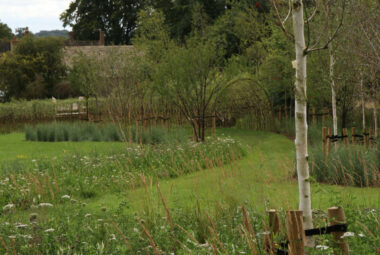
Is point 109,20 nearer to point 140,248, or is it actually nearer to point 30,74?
point 30,74

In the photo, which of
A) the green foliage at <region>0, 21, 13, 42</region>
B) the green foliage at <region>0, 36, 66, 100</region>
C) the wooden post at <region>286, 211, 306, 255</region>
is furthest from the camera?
the green foliage at <region>0, 21, 13, 42</region>

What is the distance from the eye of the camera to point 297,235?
140 inches

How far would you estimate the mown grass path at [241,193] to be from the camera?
18.1ft

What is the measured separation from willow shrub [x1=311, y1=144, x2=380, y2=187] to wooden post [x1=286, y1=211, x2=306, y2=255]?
4.42 m

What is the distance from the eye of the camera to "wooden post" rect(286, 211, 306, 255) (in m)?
3.50

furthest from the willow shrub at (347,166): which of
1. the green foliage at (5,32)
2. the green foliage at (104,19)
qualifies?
the green foliage at (5,32)

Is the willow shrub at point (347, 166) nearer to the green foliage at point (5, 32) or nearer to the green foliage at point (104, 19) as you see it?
the green foliage at point (104, 19)

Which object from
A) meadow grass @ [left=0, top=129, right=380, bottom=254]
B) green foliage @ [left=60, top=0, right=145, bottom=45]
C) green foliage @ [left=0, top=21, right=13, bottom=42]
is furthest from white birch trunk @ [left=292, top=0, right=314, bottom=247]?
green foliage @ [left=0, top=21, right=13, bottom=42]

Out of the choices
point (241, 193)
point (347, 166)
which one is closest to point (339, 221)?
point (241, 193)

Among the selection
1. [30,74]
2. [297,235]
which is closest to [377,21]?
[297,235]

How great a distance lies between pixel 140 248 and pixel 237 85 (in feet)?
46.9

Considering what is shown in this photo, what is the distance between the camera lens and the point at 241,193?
5723 mm

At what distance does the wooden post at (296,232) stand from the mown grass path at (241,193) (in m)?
0.17

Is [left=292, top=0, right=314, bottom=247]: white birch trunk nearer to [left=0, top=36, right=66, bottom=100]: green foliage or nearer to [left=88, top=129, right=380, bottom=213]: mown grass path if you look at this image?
[left=88, top=129, right=380, bottom=213]: mown grass path
